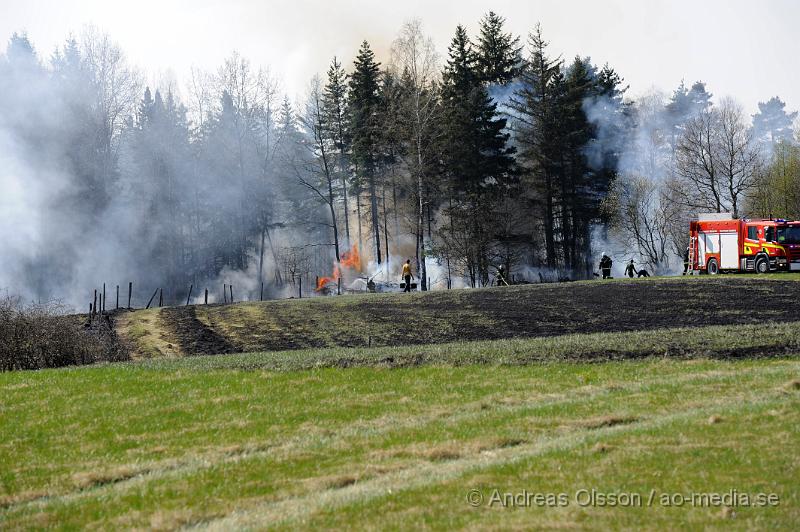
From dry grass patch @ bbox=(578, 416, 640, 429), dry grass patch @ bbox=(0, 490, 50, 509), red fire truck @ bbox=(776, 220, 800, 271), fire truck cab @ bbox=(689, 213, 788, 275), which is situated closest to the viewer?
dry grass patch @ bbox=(0, 490, 50, 509)

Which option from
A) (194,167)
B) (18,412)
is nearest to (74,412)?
(18,412)

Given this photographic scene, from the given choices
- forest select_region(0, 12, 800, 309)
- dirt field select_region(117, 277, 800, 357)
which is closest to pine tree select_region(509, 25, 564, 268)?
forest select_region(0, 12, 800, 309)

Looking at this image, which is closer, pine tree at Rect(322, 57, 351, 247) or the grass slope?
the grass slope

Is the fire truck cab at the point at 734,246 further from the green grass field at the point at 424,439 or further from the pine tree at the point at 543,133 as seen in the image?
the green grass field at the point at 424,439

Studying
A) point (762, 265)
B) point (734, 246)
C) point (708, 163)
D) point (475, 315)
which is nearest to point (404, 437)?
point (475, 315)

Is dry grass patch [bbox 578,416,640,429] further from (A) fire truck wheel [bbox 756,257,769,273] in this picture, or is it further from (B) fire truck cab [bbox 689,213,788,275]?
(A) fire truck wheel [bbox 756,257,769,273]

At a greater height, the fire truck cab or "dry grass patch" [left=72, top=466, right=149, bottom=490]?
the fire truck cab

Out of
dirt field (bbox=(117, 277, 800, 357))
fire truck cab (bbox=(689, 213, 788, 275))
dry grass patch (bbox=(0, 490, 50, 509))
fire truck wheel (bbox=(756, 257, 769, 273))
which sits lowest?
dry grass patch (bbox=(0, 490, 50, 509))

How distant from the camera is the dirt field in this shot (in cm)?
2916

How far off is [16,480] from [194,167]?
69624 millimetres

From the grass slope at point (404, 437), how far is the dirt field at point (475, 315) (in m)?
8.74

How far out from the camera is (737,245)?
46844 millimetres

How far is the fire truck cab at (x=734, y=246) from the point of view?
44.8 metres

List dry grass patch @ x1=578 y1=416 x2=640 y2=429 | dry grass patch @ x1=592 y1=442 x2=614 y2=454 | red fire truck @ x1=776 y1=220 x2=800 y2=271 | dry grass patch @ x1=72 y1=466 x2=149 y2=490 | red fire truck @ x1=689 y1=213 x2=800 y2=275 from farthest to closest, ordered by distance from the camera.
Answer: red fire truck @ x1=689 y1=213 x2=800 y2=275 < red fire truck @ x1=776 y1=220 x2=800 y2=271 < dry grass patch @ x1=578 y1=416 x2=640 y2=429 < dry grass patch @ x1=72 y1=466 x2=149 y2=490 < dry grass patch @ x1=592 y1=442 x2=614 y2=454
